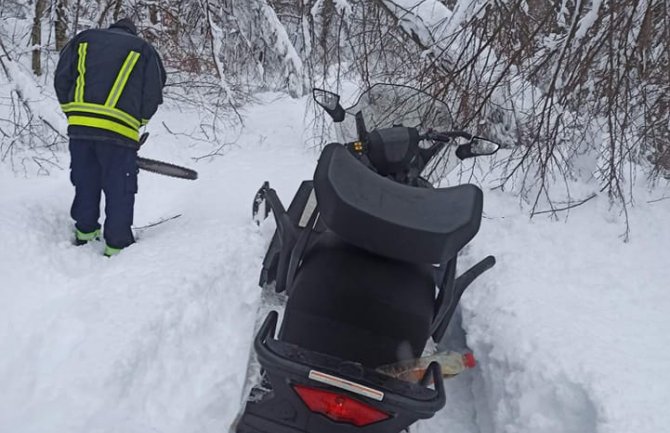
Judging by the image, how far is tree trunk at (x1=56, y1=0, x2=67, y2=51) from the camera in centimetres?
659

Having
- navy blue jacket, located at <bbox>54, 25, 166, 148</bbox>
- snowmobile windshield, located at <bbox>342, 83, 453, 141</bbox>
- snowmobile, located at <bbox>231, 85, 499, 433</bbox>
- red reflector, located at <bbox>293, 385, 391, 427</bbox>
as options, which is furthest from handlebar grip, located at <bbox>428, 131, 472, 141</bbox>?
navy blue jacket, located at <bbox>54, 25, 166, 148</bbox>

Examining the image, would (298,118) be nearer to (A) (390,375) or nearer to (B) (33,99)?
(B) (33,99)

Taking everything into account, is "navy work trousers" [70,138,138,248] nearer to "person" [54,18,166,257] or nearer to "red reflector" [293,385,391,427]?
"person" [54,18,166,257]

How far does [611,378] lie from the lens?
2.35 meters

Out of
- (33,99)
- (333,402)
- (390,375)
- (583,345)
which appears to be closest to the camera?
(333,402)

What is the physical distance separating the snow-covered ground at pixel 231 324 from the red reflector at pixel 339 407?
1.01 m

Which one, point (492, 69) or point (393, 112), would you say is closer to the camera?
point (393, 112)

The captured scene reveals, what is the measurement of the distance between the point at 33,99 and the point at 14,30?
4.09 meters

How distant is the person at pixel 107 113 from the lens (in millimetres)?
3430

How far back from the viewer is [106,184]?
142 inches

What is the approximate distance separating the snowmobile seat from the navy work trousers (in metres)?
2.15

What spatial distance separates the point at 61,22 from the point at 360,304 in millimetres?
6927

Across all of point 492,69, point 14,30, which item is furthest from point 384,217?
point 14,30

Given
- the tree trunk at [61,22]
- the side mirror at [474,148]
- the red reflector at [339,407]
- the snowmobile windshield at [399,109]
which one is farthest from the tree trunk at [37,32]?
the red reflector at [339,407]
